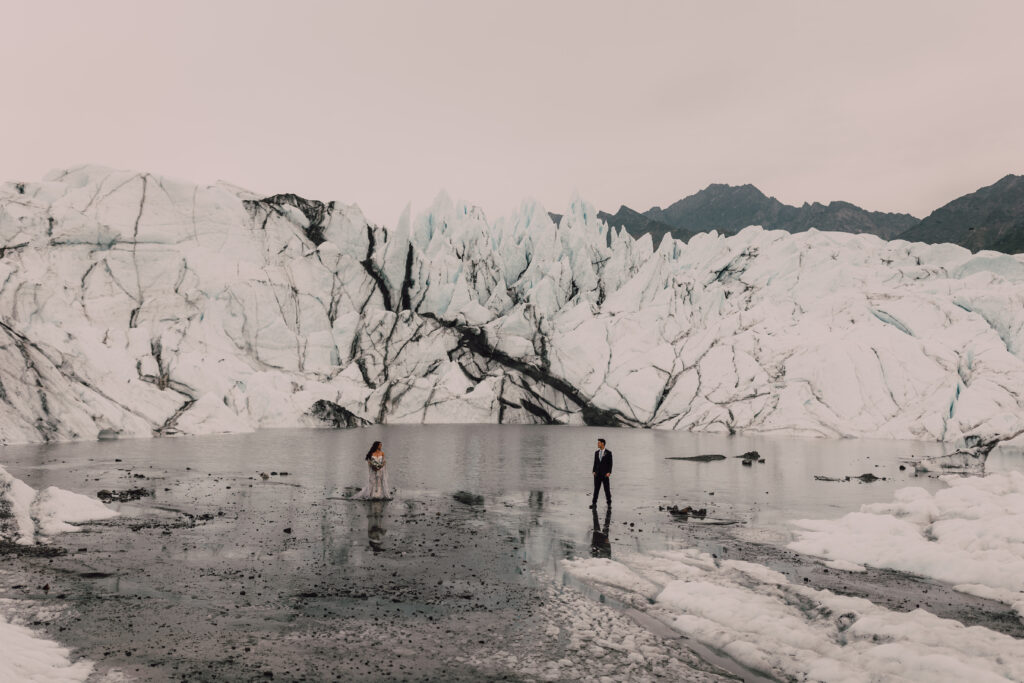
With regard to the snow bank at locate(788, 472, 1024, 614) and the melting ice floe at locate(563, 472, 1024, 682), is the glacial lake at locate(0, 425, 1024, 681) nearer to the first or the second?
the melting ice floe at locate(563, 472, 1024, 682)

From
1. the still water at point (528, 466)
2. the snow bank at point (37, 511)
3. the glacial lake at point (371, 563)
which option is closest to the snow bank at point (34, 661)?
the glacial lake at point (371, 563)

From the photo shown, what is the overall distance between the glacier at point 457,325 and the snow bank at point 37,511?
32.0m

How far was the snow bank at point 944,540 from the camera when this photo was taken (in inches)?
560

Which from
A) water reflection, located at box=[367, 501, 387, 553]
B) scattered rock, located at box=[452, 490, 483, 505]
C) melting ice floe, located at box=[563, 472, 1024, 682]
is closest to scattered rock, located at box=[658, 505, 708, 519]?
melting ice floe, located at box=[563, 472, 1024, 682]

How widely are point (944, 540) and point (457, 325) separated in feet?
241

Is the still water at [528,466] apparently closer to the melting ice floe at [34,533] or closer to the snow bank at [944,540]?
the snow bank at [944,540]

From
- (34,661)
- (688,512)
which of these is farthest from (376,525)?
(34,661)

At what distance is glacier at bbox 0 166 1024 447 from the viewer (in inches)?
2490

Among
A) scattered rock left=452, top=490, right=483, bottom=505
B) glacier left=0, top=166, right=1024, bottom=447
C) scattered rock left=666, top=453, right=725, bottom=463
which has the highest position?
glacier left=0, top=166, right=1024, bottom=447

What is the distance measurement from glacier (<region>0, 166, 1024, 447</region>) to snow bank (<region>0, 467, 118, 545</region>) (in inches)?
1261

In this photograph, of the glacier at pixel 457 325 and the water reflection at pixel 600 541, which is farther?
the glacier at pixel 457 325

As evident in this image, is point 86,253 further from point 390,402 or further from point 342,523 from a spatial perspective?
point 342,523

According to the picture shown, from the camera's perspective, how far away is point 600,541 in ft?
55.9

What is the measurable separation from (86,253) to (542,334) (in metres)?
51.4
